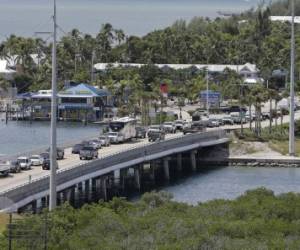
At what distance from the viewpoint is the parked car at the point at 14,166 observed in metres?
71.8

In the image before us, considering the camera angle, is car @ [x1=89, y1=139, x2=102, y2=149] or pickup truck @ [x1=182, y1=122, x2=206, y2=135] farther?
pickup truck @ [x1=182, y1=122, x2=206, y2=135]

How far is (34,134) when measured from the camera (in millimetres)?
119312

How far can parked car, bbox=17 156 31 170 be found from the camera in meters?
73.9

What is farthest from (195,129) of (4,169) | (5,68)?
(5,68)

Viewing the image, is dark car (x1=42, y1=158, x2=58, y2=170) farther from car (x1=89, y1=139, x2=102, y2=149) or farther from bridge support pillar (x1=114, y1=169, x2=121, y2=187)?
car (x1=89, y1=139, x2=102, y2=149)

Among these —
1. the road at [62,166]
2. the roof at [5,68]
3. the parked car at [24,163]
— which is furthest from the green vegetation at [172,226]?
the roof at [5,68]

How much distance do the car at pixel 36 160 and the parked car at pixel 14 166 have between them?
287cm

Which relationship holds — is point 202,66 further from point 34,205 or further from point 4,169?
point 34,205

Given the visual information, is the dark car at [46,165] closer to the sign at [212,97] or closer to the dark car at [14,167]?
the dark car at [14,167]

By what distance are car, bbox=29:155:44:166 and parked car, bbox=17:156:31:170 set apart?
29.6 inches

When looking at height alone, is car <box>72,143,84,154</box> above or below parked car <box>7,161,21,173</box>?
above

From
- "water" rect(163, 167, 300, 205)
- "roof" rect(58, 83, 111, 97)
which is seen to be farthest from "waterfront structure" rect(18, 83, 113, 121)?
"water" rect(163, 167, 300, 205)

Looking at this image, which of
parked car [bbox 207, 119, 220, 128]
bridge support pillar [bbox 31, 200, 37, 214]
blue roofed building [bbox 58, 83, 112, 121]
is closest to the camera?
bridge support pillar [bbox 31, 200, 37, 214]

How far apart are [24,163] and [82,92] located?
59177 millimetres
